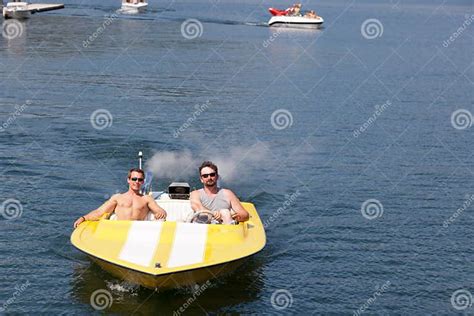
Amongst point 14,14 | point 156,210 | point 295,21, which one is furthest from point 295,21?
point 156,210

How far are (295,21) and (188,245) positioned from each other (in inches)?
3089

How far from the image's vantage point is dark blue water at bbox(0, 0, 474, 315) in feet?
54.4

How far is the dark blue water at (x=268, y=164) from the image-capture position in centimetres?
1659

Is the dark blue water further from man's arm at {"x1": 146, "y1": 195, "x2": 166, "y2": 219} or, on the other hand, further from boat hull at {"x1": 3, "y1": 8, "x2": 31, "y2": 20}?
boat hull at {"x1": 3, "y1": 8, "x2": 31, "y2": 20}

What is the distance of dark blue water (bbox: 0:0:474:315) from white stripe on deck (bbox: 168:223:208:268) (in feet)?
2.92

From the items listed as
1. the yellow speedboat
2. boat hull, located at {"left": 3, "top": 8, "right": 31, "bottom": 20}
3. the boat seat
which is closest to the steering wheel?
the yellow speedboat

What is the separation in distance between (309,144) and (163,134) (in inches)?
223

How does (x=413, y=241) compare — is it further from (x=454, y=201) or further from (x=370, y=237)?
(x=454, y=201)

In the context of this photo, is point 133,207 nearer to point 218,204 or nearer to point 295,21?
point 218,204

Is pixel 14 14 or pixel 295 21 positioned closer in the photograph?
pixel 14 14

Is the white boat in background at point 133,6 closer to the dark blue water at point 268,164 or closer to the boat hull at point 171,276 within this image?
the dark blue water at point 268,164

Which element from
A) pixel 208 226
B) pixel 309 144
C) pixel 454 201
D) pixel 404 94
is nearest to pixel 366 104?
pixel 404 94

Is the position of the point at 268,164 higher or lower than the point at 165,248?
higher

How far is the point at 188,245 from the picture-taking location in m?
15.4
